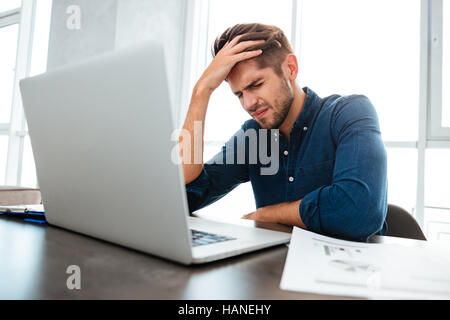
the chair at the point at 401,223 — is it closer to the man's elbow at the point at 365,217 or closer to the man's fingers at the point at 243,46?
the man's elbow at the point at 365,217

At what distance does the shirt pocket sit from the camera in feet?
3.45

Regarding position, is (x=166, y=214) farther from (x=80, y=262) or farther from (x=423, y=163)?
(x=423, y=163)

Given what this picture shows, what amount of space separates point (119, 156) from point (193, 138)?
657 millimetres

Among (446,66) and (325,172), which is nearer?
(325,172)

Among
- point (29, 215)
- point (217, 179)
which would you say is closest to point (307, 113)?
point (217, 179)

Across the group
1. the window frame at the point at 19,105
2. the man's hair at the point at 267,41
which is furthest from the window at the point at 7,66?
the man's hair at the point at 267,41

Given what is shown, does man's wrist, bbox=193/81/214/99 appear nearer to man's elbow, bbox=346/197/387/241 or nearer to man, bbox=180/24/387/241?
man, bbox=180/24/387/241

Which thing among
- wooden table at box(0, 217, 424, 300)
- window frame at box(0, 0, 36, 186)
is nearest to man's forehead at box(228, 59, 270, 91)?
wooden table at box(0, 217, 424, 300)

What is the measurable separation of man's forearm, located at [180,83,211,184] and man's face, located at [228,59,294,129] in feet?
0.42

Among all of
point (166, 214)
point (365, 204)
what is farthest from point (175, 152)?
point (365, 204)

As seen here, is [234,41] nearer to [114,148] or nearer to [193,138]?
[193,138]

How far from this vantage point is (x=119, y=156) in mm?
396

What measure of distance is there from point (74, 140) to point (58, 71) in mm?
106

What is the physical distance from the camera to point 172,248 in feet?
1.19
